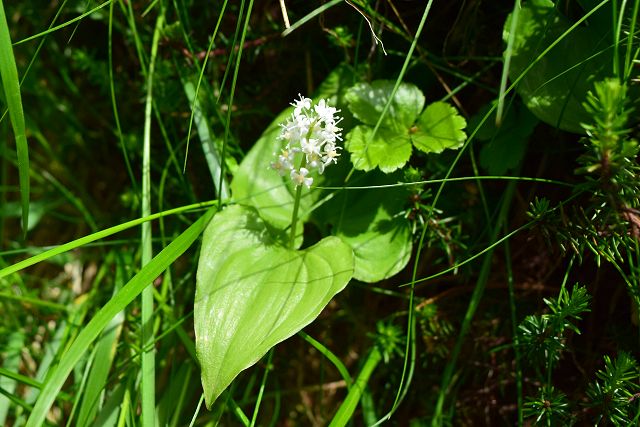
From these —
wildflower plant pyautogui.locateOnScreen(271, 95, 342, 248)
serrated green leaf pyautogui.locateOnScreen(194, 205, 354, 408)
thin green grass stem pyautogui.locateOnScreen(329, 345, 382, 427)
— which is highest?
wildflower plant pyautogui.locateOnScreen(271, 95, 342, 248)

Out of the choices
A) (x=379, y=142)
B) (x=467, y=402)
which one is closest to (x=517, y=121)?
(x=379, y=142)

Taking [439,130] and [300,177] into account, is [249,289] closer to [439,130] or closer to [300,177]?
[300,177]

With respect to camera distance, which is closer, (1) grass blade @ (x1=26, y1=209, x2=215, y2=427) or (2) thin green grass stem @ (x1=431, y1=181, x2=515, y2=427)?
(1) grass blade @ (x1=26, y1=209, x2=215, y2=427)

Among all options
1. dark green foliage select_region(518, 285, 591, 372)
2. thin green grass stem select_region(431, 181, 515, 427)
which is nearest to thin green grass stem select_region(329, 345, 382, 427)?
thin green grass stem select_region(431, 181, 515, 427)

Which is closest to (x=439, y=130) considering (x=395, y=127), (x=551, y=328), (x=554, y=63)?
(x=395, y=127)

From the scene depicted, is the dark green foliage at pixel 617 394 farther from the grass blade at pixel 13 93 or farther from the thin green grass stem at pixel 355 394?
the grass blade at pixel 13 93

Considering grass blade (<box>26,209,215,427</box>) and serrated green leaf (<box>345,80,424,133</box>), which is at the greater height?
serrated green leaf (<box>345,80,424,133</box>)

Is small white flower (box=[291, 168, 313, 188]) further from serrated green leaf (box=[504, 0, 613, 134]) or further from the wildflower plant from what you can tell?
serrated green leaf (box=[504, 0, 613, 134])
